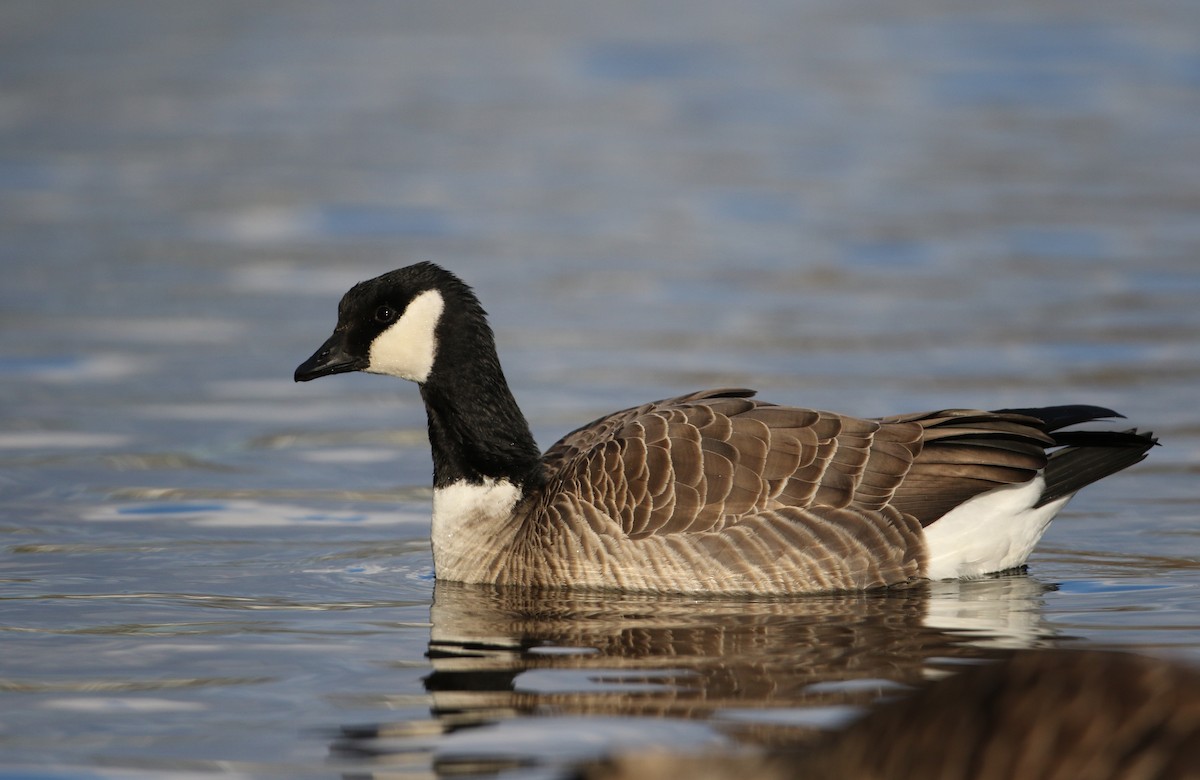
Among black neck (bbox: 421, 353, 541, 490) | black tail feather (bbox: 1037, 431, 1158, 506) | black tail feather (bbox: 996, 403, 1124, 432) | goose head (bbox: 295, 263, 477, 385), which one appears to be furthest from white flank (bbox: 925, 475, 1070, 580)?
goose head (bbox: 295, 263, 477, 385)

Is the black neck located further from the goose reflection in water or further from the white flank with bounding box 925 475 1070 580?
the white flank with bounding box 925 475 1070 580

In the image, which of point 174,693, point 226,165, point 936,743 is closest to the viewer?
point 936,743

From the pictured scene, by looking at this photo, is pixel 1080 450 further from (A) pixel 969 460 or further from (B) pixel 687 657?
(B) pixel 687 657

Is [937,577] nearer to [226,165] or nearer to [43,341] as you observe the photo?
[43,341]

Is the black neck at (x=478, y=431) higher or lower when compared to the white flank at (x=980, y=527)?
higher

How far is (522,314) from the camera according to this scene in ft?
53.2

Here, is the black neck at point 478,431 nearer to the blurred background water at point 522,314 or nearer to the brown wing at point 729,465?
the brown wing at point 729,465

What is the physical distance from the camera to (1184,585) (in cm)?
912

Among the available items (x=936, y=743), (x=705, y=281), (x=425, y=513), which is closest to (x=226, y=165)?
(x=705, y=281)

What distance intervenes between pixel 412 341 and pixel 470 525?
42.0 inches

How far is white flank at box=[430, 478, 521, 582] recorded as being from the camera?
9.64m

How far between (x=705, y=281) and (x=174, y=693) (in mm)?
10604

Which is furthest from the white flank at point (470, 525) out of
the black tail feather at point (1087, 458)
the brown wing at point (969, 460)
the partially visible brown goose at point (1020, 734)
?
the partially visible brown goose at point (1020, 734)

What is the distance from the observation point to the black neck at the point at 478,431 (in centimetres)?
988
